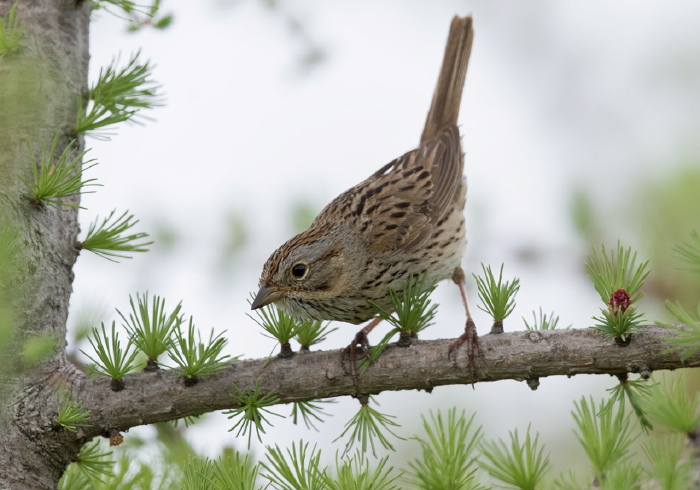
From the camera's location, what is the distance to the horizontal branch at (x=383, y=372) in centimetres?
305

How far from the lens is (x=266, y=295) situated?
4.79 metres

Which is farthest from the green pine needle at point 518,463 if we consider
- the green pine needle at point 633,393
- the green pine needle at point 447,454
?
the green pine needle at point 633,393

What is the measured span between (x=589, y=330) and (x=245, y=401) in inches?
58.0

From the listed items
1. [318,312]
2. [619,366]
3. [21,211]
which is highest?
[21,211]

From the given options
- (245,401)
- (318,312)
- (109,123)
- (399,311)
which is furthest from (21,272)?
(318,312)

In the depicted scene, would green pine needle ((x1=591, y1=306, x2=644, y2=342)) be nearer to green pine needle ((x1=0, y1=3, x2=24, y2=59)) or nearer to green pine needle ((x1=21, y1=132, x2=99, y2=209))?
green pine needle ((x1=21, y1=132, x2=99, y2=209))

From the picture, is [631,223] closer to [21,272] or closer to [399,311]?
[399,311]

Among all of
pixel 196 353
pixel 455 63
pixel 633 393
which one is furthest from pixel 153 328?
pixel 455 63

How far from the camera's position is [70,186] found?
10.5ft

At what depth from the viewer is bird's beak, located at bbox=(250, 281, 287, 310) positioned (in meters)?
4.71

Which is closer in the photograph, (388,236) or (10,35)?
(10,35)

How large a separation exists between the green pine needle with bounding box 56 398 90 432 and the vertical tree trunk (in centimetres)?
6

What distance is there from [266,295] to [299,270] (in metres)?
0.29

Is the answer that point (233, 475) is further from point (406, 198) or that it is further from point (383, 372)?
point (406, 198)
